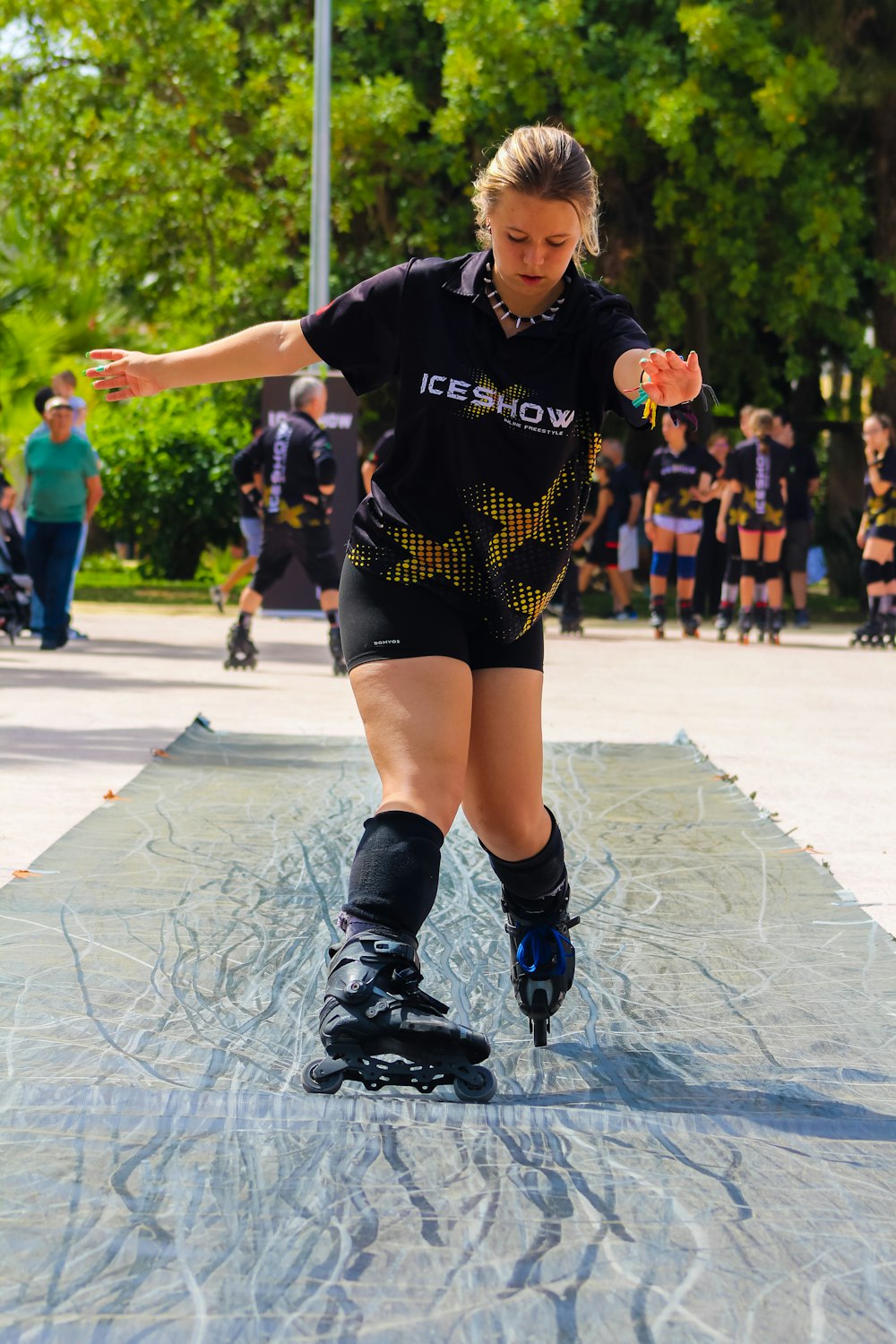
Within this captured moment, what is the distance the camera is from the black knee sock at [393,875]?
352 cm

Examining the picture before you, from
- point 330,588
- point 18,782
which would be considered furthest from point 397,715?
point 330,588

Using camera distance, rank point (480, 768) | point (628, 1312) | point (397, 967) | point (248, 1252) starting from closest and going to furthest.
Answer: point (628, 1312) → point (248, 1252) → point (397, 967) → point (480, 768)

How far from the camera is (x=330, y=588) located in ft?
42.3

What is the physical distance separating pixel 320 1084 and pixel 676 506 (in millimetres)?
14089

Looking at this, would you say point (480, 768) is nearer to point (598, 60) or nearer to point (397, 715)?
point (397, 715)

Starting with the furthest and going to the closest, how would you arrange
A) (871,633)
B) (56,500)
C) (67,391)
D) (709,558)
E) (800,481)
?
(709,558), (800,481), (871,633), (67,391), (56,500)

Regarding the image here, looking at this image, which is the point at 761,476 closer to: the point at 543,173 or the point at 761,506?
the point at 761,506

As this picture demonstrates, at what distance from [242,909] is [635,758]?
3728 millimetres

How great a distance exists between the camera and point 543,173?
3.51 metres

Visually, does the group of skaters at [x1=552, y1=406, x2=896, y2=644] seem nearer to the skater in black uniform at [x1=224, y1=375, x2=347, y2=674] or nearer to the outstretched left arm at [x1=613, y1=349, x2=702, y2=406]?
the skater in black uniform at [x1=224, y1=375, x2=347, y2=674]

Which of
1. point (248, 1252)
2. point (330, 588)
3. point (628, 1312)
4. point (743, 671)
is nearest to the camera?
point (628, 1312)

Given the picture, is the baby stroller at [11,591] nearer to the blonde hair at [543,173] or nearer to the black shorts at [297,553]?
the black shorts at [297,553]

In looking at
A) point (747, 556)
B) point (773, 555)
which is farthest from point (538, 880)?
point (747, 556)

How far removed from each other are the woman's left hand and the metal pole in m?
15.6
